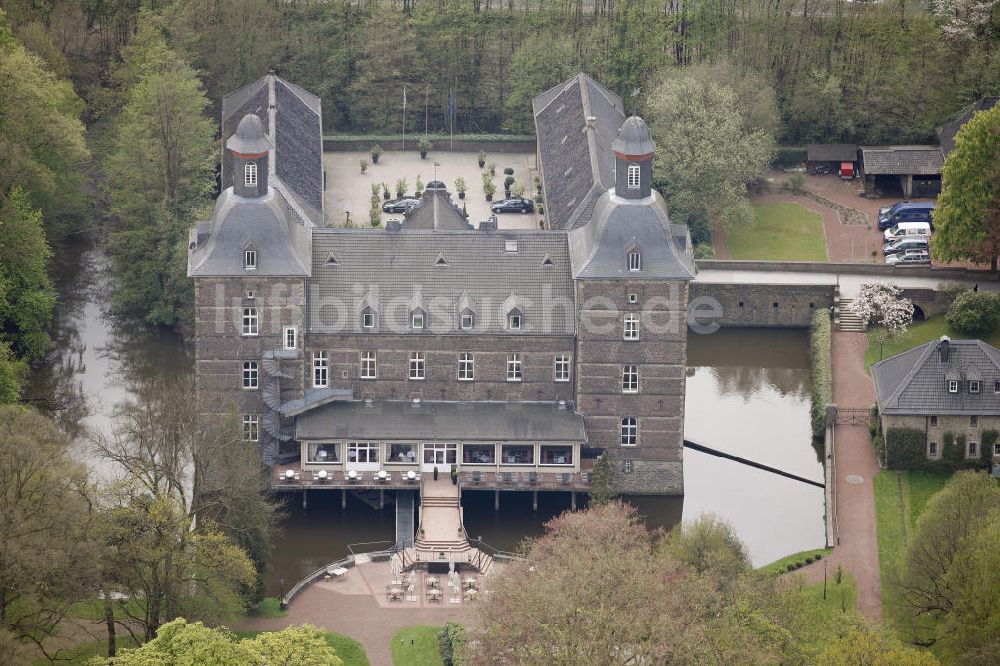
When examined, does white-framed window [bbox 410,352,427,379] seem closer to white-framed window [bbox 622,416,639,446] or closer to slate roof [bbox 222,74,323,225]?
white-framed window [bbox 622,416,639,446]

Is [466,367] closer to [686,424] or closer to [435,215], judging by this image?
[435,215]

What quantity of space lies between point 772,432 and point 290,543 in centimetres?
3075

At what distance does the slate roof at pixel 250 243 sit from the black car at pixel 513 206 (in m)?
39.9

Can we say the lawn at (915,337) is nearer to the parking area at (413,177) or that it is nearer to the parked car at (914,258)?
the parked car at (914,258)

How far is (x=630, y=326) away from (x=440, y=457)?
40.7ft

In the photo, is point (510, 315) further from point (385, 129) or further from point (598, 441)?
point (385, 129)

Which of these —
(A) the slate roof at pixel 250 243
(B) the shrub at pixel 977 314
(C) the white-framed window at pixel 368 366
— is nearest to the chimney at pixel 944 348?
(B) the shrub at pixel 977 314

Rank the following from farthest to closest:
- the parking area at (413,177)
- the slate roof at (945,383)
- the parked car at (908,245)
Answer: the parking area at (413,177), the parked car at (908,245), the slate roof at (945,383)

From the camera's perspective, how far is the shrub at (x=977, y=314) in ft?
525

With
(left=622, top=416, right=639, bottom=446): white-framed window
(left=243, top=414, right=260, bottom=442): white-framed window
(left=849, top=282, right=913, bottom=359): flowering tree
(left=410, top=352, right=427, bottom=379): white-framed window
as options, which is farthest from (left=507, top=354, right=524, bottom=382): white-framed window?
(left=849, top=282, right=913, bottom=359): flowering tree

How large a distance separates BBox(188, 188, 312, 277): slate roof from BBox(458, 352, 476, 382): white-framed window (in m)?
9.66

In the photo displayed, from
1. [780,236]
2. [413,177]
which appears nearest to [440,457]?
[780,236]

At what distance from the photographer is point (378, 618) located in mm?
130625

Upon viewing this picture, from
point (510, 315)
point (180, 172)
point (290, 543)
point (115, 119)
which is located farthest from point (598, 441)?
point (115, 119)
